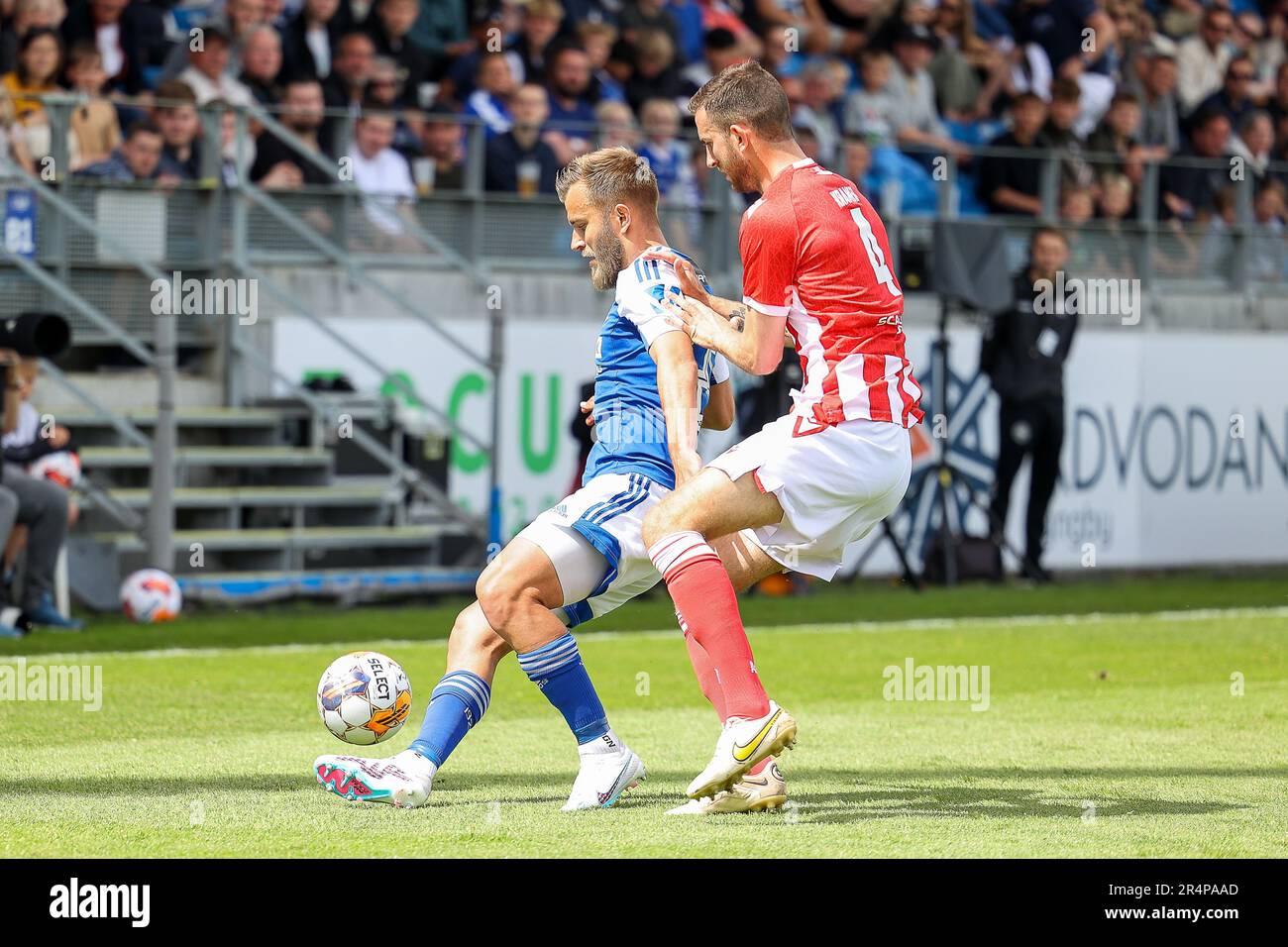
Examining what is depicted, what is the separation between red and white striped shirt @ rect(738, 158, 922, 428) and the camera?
615 cm

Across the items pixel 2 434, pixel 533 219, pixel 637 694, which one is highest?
pixel 533 219

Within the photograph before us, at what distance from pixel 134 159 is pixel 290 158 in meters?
1.18

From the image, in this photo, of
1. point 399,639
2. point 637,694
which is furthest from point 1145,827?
point 399,639

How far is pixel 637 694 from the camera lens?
9.90 meters

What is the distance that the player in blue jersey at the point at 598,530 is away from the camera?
247 inches

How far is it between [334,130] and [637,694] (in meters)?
6.65

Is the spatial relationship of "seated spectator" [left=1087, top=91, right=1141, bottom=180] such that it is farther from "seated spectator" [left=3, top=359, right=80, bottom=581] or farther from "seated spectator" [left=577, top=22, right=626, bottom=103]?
"seated spectator" [left=3, top=359, right=80, bottom=581]

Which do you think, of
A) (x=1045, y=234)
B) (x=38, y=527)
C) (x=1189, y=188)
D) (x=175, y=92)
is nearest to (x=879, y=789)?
(x=38, y=527)

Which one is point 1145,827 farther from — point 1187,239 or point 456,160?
point 1187,239

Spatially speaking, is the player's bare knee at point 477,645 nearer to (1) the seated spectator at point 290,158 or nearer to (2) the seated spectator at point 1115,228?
(1) the seated spectator at point 290,158

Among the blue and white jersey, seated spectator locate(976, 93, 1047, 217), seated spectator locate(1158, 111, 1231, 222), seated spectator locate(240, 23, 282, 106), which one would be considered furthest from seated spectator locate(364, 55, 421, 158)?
the blue and white jersey

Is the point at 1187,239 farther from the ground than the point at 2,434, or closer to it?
farther from the ground

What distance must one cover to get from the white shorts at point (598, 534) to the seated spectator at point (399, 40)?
10767 millimetres
